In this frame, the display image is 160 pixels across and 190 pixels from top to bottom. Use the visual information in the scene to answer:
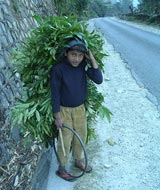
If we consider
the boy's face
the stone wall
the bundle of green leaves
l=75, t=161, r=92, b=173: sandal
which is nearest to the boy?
the boy's face

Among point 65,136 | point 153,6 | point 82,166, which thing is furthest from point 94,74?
point 153,6

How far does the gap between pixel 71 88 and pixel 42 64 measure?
1.38 ft

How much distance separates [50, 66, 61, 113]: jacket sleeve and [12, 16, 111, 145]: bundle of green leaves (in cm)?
9

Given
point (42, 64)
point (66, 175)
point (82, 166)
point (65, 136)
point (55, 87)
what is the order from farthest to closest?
1. point (82, 166)
2. point (66, 175)
3. point (65, 136)
4. point (42, 64)
5. point (55, 87)

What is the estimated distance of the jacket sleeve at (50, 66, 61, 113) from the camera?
3.67 metres

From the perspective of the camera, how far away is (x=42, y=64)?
381 centimetres

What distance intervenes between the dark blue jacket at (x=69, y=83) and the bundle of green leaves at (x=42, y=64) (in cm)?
12

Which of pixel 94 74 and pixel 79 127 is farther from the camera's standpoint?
pixel 79 127

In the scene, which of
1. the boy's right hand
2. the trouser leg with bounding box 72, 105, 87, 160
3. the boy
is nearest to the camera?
the boy

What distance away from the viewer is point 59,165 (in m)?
4.21

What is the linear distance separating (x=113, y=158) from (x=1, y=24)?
3457 millimetres

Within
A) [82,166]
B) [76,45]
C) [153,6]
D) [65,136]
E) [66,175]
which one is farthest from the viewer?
[153,6]

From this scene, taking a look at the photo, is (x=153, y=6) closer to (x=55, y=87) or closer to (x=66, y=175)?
(x=66, y=175)

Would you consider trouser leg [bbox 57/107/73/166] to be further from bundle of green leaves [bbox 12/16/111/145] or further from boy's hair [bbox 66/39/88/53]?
boy's hair [bbox 66/39/88/53]
